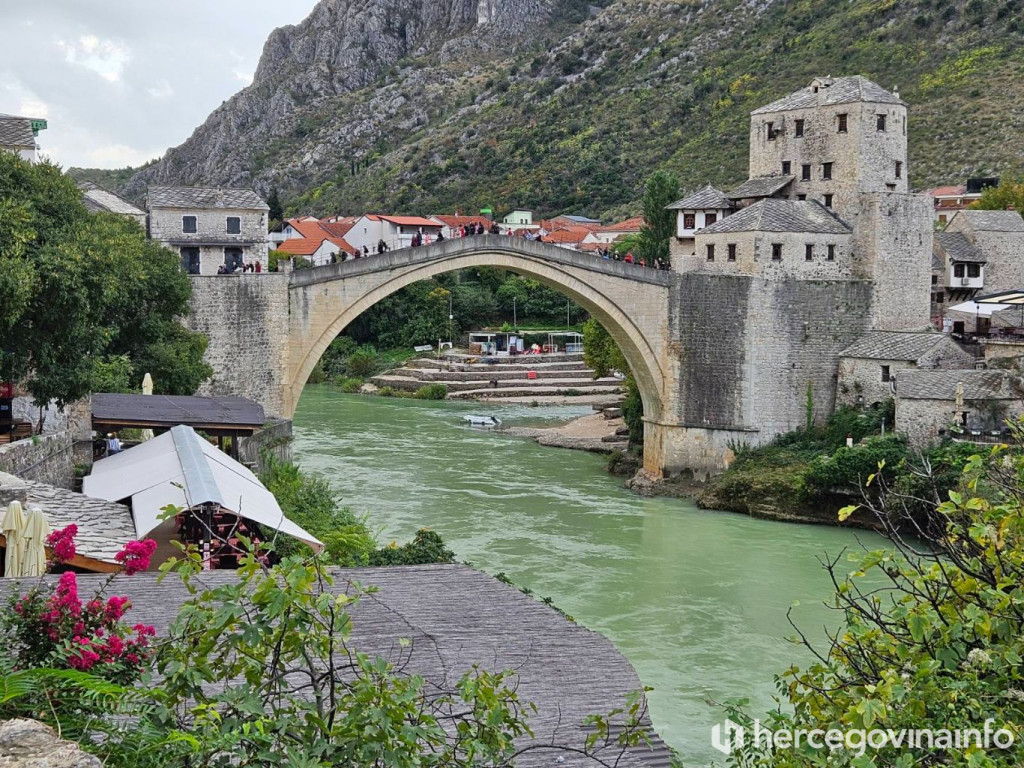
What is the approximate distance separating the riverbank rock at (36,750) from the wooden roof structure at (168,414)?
1287 cm

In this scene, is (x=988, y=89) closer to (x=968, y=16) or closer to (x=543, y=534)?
(x=968, y=16)

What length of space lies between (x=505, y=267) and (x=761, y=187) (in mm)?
6303

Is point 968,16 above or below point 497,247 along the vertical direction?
above

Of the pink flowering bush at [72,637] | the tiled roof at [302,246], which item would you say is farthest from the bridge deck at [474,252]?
the tiled roof at [302,246]

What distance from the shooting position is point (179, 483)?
12.1m

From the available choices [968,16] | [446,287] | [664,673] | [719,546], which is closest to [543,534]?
[719,546]

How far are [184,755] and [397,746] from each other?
753mm

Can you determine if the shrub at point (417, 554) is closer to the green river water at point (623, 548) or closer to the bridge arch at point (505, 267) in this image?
the green river water at point (623, 548)

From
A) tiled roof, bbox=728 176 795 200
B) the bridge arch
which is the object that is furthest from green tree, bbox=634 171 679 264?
the bridge arch

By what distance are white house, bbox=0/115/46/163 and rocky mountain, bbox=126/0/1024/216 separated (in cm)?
3412

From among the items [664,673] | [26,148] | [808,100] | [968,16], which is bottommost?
[664,673]

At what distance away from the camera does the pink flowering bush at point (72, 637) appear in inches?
212

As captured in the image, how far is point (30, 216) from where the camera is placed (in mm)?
16906

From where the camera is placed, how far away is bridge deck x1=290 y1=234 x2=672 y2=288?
2612cm
